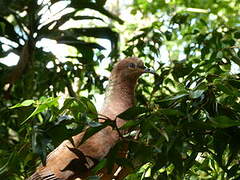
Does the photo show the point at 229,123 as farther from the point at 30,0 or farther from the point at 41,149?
the point at 30,0

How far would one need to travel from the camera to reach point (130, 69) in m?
2.25

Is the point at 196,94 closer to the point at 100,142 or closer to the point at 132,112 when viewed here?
the point at 132,112

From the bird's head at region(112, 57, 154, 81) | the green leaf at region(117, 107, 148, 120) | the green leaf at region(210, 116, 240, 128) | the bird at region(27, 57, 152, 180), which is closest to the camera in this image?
the green leaf at region(210, 116, 240, 128)

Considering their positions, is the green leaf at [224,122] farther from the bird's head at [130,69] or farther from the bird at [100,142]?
the bird's head at [130,69]

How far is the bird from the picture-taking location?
4.33ft

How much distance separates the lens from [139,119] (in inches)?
40.6

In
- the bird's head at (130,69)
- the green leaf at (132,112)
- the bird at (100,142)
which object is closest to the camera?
the green leaf at (132,112)

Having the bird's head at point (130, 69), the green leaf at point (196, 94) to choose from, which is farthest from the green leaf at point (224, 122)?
the bird's head at point (130, 69)

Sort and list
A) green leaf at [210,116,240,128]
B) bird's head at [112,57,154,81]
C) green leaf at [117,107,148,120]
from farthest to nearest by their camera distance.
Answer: bird's head at [112,57,154,81]
green leaf at [117,107,148,120]
green leaf at [210,116,240,128]

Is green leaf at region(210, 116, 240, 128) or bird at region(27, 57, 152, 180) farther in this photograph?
bird at region(27, 57, 152, 180)

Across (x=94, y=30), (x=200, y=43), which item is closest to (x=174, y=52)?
(x=94, y=30)

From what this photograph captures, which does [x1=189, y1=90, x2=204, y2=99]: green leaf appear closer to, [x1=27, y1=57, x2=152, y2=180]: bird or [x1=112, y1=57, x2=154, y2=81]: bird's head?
[x1=27, y1=57, x2=152, y2=180]: bird

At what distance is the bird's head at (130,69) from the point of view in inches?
87.7

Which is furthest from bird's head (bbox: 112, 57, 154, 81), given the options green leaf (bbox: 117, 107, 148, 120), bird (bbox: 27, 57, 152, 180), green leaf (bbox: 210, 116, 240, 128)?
green leaf (bbox: 210, 116, 240, 128)
